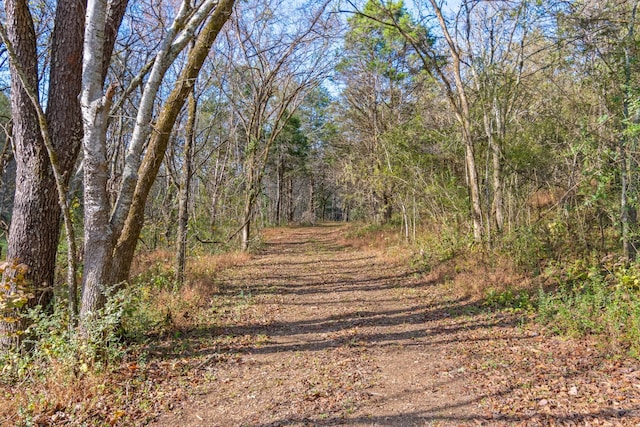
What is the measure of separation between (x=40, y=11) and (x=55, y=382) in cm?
748

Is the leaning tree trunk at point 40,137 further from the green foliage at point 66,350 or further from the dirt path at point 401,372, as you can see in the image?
the dirt path at point 401,372

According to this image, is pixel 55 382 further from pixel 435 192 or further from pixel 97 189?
pixel 435 192

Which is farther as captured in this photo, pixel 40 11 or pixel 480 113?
pixel 480 113

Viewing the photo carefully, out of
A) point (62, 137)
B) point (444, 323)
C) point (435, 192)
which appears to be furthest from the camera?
point (435, 192)

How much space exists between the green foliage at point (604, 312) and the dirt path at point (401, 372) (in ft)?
0.90

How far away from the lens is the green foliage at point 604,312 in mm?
4332

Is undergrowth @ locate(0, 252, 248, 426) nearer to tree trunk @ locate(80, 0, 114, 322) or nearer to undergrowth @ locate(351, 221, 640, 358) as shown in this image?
tree trunk @ locate(80, 0, 114, 322)

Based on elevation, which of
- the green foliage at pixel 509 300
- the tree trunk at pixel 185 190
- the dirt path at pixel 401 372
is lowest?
the dirt path at pixel 401 372

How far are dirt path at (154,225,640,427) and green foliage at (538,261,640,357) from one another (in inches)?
10.8

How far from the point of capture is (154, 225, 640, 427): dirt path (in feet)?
11.2

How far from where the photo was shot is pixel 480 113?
9.89 m

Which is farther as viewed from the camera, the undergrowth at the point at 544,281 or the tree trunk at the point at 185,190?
the tree trunk at the point at 185,190

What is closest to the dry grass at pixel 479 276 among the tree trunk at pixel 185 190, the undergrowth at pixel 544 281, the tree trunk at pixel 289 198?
the undergrowth at pixel 544 281

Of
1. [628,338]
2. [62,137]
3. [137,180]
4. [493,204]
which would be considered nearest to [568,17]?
[493,204]
